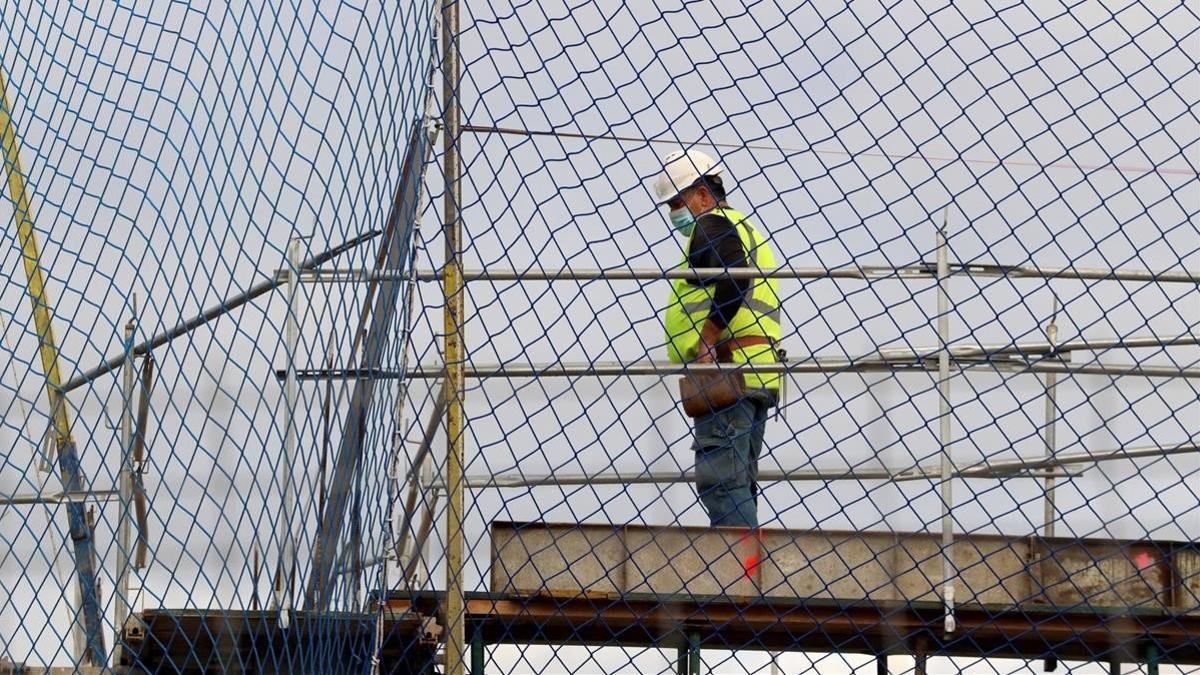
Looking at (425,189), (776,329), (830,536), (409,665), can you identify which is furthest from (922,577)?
(425,189)

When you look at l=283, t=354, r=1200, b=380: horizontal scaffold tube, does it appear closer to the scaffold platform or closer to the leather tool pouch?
the leather tool pouch

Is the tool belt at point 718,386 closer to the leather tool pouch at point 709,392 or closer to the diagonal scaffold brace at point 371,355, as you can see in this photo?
the leather tool pouch at point 709,392

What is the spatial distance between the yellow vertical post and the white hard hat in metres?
1.67

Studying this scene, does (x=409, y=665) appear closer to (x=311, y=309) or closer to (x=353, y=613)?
(x=353, y=613)

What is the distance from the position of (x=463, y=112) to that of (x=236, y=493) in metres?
1.00

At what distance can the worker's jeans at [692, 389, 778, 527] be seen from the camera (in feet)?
17.8

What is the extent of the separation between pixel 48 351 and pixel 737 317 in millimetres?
1907

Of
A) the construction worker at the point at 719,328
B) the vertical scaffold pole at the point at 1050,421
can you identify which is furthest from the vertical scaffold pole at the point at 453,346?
the vertical scaffold pole at the point at 1050,421

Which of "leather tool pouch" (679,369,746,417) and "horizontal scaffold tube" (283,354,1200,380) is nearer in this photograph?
"horizontal scaffold tube" (283,354,1200,380)

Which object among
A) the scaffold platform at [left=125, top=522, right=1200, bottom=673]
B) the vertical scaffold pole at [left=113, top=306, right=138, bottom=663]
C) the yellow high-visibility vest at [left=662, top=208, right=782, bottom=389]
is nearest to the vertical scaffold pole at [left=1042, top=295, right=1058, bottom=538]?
the scaffold platform at [left=125, top=522, right=1200, bottom=673]

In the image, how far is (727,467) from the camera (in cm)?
548

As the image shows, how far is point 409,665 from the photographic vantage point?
16.3 feet

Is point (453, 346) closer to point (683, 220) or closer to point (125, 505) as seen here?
point (125, 505)

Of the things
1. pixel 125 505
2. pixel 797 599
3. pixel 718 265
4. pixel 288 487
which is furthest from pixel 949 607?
pixel 125 505
